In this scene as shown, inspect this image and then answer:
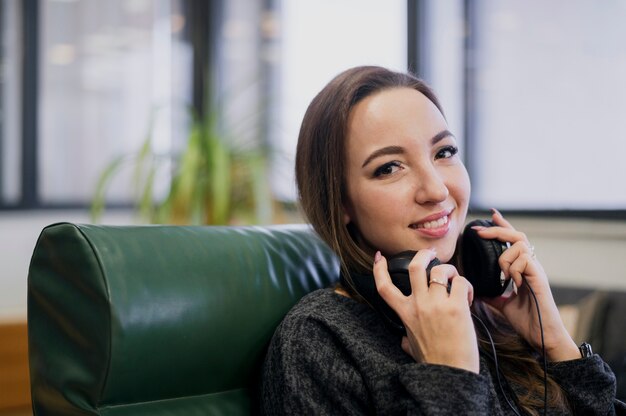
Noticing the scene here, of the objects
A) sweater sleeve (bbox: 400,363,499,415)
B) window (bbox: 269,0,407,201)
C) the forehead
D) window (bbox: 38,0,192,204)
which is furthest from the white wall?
sweater sleeve (bbox: 400,363,499,415)

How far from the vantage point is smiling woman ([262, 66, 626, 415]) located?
1.11m

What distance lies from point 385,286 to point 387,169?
229mm

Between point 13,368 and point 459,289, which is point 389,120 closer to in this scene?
point 459,289

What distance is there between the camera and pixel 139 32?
4.41m

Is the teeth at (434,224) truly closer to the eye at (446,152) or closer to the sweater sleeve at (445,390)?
the eye at (446,152)

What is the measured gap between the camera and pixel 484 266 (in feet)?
4.35

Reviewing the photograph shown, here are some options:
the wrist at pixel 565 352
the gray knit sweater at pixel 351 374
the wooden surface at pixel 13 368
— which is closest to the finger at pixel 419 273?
the gray knit sweater at pixel 351 374

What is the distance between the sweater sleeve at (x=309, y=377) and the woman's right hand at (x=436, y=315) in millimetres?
110

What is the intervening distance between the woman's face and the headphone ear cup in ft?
0.16

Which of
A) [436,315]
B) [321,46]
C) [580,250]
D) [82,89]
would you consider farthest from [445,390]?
[82,89]

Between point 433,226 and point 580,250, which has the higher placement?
point 433,226

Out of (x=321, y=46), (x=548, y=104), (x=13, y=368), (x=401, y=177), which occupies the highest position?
(x=321, y=46)

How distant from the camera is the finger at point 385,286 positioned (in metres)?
1.15

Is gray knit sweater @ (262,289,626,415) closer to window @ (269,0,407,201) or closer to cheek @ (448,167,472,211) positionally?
cheek @ (448,167,472,211)
